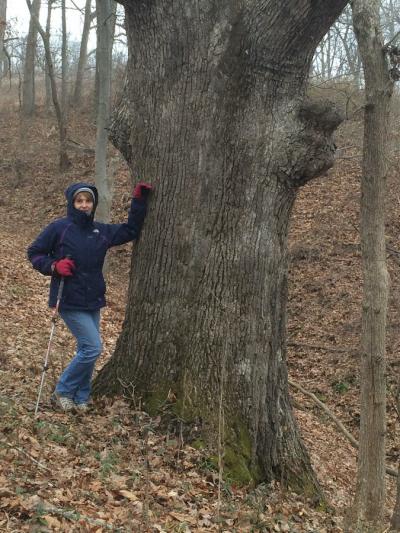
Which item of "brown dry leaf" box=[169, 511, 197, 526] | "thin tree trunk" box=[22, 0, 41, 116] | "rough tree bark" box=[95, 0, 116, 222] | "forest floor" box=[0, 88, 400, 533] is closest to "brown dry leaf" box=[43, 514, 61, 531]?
"forest floor" box=[0, 88, 400, 533]

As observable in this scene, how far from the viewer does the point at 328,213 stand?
50.7ft

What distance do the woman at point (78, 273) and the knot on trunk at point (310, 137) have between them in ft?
4.25

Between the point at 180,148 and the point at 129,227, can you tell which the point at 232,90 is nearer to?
the point at 180,148

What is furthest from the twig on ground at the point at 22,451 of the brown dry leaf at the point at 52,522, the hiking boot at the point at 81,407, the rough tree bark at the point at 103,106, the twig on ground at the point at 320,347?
the rough tree bark at the point at 103,106

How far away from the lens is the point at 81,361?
5.25 m

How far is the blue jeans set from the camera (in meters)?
5.27

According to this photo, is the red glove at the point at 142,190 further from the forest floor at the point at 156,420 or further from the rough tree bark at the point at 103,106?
the rough tree bark at the point at 103,106

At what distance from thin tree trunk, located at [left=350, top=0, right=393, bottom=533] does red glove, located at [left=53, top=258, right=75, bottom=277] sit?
283 cm

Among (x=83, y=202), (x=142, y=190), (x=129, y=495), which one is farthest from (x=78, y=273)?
(x=129, y=495)

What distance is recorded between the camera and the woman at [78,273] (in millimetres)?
5273

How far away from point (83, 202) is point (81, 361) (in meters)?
1.41

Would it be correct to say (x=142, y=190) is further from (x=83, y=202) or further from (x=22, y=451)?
(x=22, y=451)

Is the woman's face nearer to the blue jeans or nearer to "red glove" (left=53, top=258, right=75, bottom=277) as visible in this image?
"red glove" (left=53, top=258, right=75, bottom=277)

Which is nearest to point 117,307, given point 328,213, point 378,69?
point 328,213
